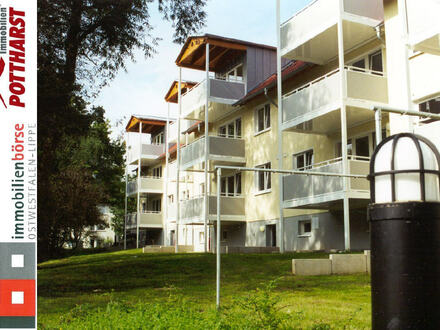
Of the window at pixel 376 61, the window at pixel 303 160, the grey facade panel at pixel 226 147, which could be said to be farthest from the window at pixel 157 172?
the window at pixel 376 61

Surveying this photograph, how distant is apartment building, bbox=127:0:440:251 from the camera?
18.1m

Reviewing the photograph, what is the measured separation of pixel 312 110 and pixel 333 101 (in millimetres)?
1269

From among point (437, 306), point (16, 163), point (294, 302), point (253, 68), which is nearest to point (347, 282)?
point (294, 302)

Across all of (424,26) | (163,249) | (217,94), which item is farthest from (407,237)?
(163,249)

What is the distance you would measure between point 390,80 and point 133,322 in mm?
15947

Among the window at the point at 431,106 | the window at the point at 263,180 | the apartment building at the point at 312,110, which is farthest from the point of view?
the window at the point at 263,180

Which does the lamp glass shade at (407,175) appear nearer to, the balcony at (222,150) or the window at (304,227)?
the window at (304,227)

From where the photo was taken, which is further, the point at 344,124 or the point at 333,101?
the point at 333,101

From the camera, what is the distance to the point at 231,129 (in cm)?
3228

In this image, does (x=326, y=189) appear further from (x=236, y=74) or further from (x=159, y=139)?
(x=159, y=139)

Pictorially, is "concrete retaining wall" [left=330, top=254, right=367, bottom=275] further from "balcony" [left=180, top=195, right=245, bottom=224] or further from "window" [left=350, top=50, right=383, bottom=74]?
"balcony" [left=180, top=195, right=245, bottom=224]

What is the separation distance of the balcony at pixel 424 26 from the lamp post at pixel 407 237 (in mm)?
14240

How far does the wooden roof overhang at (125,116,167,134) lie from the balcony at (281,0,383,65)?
23.2 m

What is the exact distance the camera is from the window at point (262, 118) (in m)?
28.0
